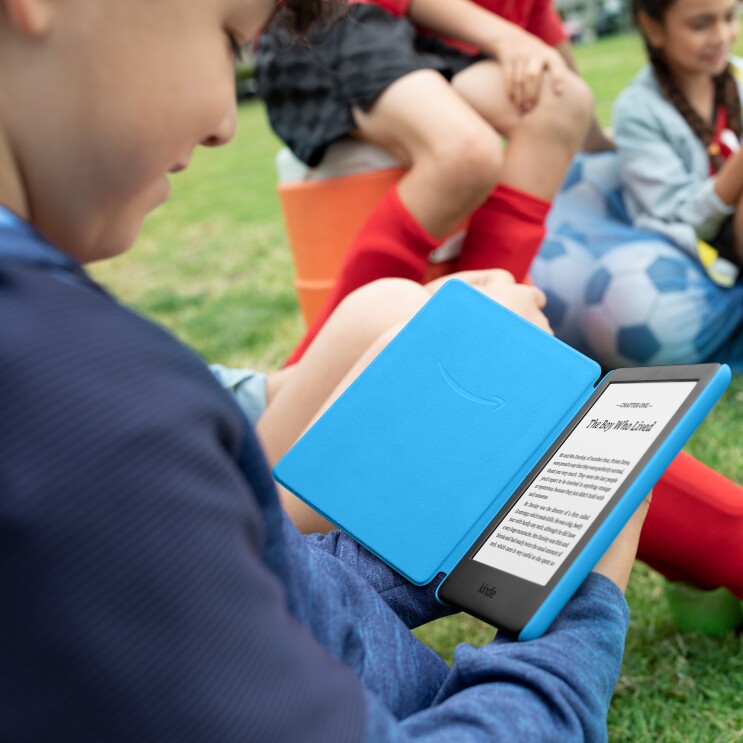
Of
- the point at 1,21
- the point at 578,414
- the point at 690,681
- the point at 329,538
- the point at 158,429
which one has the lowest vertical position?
the point at 690,681

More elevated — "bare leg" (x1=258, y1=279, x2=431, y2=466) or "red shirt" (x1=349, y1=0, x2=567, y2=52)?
"red shirt" (x1=349, y1=0, x2=567, y2=52)

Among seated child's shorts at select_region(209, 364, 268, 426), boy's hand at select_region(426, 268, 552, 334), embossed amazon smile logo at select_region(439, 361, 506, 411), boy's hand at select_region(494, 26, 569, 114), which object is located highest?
boy's hand at select_region(494, 26, 569, 114)

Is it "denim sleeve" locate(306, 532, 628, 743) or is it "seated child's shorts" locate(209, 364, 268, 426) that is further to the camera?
"seated child's shorts" locate(209, 364, 268, 426)

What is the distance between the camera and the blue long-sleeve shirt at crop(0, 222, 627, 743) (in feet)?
1.29

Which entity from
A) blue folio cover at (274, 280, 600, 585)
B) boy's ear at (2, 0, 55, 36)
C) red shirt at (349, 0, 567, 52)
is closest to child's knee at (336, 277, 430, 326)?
blue folio cover at (274, 280, 600, 585)

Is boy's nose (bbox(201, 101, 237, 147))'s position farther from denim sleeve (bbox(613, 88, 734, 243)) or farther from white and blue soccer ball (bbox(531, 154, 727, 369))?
denim sleeve (bbox(613, 88, 734, 243))

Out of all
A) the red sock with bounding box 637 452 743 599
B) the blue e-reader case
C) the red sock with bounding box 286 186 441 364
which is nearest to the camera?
the blue e-reader case

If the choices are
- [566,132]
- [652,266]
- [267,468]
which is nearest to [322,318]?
[566,132]

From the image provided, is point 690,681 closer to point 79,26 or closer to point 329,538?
point 329,538

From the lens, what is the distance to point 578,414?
2.31ft

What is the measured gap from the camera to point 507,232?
1.38m

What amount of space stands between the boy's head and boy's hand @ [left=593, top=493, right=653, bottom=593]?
363 millimetres

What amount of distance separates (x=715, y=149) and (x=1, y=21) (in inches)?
60.9

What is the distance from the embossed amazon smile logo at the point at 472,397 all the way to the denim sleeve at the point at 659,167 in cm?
106
